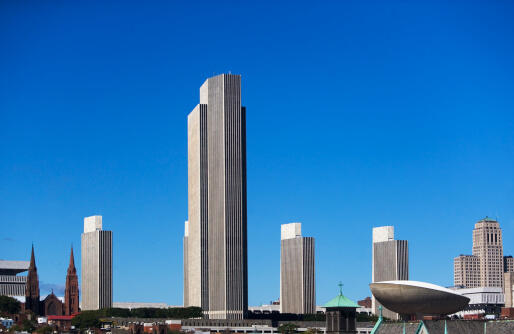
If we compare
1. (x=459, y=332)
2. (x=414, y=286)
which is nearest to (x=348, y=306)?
(x=414, y=286)

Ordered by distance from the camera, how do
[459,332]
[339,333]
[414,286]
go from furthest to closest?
[414,286] < [339,333] < [459,332]

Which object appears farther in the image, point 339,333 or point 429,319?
point 339,333

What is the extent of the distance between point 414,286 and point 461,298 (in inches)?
310

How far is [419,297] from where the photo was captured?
164 metres

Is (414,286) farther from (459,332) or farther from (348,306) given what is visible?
(459,332)

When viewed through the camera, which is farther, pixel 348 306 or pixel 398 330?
pixel 348 306

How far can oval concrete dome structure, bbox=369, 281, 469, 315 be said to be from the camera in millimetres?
163375

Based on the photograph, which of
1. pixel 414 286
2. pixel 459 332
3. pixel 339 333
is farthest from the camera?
pixel 414 286

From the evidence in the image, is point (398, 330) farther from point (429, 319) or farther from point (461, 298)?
point (461, 298)

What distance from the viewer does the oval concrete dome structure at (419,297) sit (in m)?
163

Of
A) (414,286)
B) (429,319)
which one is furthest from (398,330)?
(414,286)

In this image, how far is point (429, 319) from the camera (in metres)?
130

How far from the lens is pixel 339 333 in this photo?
151 m

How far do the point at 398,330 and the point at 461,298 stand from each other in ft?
123
